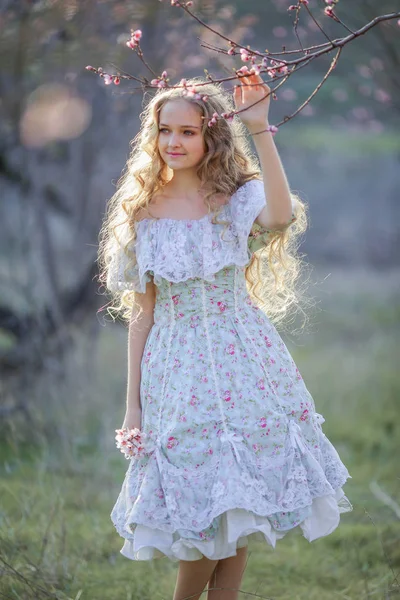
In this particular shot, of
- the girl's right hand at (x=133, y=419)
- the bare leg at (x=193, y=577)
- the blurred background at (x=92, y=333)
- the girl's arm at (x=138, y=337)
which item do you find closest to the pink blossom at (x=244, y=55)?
the girl's arm at (x=138, y=337)

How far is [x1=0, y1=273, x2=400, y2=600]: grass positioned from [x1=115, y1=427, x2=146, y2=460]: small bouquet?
0.54m

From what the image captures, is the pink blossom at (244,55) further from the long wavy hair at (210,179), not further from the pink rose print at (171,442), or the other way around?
the pink rose print at (171,442)

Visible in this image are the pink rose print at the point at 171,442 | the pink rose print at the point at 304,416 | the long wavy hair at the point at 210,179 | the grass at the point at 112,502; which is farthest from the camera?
the grass at the point at 112,502

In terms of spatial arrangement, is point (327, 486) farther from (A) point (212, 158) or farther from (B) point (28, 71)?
(B) point (28, 71)

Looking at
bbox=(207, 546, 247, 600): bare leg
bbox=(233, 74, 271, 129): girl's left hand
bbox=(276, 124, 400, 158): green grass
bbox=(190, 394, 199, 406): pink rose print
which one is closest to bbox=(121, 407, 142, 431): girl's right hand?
bbox=(190, 394, 199, 406): pink rose print

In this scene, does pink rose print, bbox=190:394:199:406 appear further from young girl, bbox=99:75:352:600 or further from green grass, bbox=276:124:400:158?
green grass, bbox=276:124:400:158

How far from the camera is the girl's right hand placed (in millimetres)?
2588

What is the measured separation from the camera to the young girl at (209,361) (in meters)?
2.36

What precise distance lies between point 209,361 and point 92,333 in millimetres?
3156

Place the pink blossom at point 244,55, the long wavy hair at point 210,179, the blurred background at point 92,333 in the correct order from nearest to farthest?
the pink blossom at point 244,55
the long wavy hair at point 210,179
the blurred background at point 92,333

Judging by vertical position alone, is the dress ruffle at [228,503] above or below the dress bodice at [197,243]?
below

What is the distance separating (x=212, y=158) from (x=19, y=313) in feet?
Result: 10.4

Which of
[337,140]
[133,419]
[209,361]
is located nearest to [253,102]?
[209,361]

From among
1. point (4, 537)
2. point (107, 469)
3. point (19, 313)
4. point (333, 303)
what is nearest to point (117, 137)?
point (19, 313)
